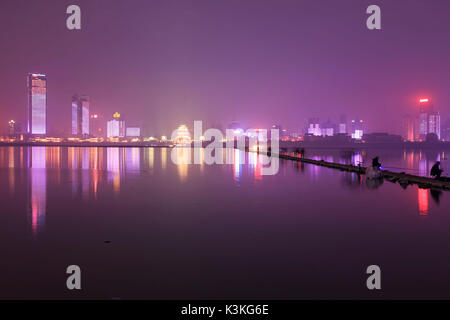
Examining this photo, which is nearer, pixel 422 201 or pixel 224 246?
pixel 224 246

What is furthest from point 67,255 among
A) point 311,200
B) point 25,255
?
point 311,200

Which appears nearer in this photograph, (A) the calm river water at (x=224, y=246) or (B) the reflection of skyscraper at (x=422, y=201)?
(A) the calm river water at (x=224, y=246)

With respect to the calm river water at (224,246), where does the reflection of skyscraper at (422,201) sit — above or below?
above

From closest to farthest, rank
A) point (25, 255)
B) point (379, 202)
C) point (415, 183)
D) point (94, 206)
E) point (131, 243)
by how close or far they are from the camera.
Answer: point (25, 255), point (131, 243), point (94, 206), point (379, 202), point (415, 183)

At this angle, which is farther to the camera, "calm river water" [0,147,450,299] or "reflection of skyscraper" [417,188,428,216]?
"reflection of skyscraper" [417,188,428,216]

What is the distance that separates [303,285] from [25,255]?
21.8 feet

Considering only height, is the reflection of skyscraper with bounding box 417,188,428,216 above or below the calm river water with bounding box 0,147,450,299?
above

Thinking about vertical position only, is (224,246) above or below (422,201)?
below

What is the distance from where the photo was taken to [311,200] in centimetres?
1844

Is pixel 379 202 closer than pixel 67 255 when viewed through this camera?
No

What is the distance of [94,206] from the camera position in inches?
642
